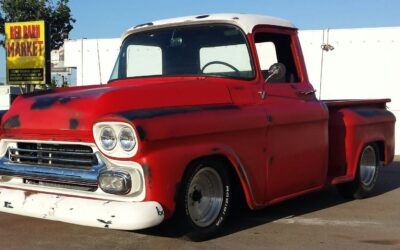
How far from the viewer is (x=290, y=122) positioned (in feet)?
19.0

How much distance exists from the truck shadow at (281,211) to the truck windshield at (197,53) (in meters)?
1.51

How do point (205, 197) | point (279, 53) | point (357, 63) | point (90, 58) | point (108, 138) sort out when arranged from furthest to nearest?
point (90, 58) → point (357, 63) → point (279, 53) → point (205, 197) → point (108, 138)

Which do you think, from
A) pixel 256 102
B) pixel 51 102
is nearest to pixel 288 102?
pixel 256 102

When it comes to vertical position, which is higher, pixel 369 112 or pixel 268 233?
pixel 369 112

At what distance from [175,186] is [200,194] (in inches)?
21.0

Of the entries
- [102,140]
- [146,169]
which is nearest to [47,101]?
[102,140]

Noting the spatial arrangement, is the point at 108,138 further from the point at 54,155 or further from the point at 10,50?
the point at 10,50

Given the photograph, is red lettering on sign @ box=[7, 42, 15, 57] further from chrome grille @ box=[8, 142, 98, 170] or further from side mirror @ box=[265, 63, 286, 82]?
side mirror @ box=[265, 63, 286, 82]

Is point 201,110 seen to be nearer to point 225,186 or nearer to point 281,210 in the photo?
point 225,186

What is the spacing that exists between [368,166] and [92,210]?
14.5 feet

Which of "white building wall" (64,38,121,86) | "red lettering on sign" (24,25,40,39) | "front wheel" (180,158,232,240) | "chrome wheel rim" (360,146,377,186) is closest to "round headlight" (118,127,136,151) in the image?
"front wheel" (180,158,232,240)

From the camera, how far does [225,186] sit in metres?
5.14

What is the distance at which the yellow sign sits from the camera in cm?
1698

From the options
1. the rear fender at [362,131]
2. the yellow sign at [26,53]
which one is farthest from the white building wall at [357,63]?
the yellow sign at [26,53]
